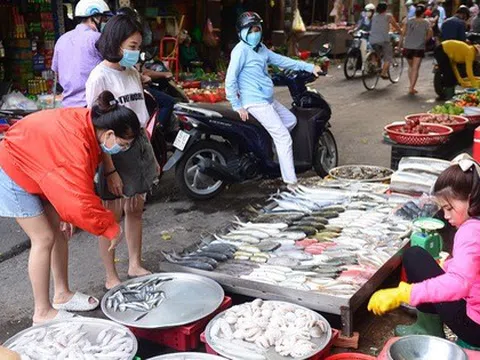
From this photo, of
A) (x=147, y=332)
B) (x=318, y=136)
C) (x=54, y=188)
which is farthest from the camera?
(x=318, y=136)

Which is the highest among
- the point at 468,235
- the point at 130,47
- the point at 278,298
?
the point at 130,47

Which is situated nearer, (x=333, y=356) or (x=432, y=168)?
(x=333, y=356)

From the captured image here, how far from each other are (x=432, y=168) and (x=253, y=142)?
1767 millimetres

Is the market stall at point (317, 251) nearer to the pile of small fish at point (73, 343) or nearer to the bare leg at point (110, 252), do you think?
the bare leg at point (110, 252)

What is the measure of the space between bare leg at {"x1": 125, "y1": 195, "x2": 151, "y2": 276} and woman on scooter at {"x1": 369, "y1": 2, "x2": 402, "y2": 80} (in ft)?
34.1

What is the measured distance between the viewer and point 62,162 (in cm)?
314

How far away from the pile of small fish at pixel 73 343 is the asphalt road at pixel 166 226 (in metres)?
0.61

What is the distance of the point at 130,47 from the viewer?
401 cm

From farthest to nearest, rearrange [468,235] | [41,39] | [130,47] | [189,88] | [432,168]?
[189,88]
[41,39]
[432,168]
[130,47]
[468,235]

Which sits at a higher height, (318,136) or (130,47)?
(130,47)

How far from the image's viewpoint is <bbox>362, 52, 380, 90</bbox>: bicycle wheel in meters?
13.1

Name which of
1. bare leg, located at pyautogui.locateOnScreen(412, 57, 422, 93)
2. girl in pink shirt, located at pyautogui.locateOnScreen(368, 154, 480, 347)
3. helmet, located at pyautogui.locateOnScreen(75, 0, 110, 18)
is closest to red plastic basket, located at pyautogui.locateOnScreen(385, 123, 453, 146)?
helmet, located at pyautogui.locateOnScreen(75, 0, 110, 18)

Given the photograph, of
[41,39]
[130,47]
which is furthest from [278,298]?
[41,39]

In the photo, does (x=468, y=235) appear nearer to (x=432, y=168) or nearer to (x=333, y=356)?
(x=333, y=356)
